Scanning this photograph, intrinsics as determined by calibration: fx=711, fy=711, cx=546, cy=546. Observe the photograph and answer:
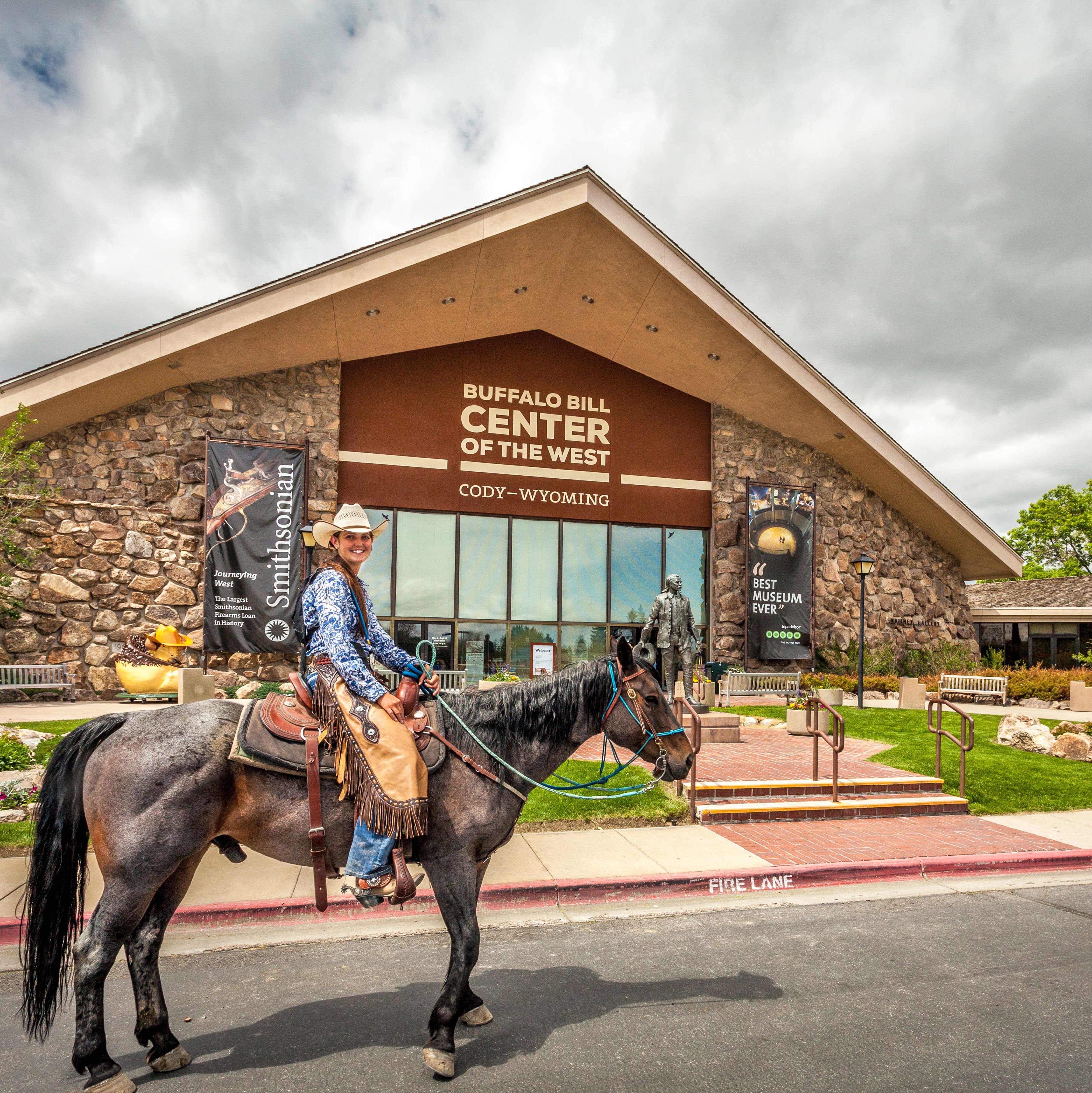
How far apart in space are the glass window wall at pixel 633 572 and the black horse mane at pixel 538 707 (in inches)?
632

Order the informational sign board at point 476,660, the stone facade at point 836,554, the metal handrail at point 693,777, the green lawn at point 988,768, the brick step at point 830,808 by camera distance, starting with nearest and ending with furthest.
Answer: the metal handrail at point 693,777 < the brick step at point 830,808 < the green lawn at point 988,768 < the informational sign board at point 476,660 < the stone facade at point 836,554

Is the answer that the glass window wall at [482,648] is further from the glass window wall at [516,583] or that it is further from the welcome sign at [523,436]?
the welcome sign at [523,436]

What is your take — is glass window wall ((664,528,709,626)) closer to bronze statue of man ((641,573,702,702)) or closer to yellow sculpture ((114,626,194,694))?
bronze statue of man ((641,573,702,702))

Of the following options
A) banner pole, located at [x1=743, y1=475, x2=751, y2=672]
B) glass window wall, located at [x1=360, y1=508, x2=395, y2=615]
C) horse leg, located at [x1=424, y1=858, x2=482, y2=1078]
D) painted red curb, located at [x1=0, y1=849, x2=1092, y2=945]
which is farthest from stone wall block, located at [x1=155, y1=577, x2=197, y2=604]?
horse leg, located at [x1=424, y1=858, x2=482, y2=1078]

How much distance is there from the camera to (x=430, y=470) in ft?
62.3

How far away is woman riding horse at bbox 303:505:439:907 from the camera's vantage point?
3.51 metres

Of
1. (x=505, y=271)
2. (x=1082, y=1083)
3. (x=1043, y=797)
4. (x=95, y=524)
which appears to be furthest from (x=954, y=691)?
(x=95, y=524)

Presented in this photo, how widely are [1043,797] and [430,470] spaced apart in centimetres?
1461

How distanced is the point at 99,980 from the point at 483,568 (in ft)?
52.7

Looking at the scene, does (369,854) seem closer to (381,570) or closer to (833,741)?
(833,741)

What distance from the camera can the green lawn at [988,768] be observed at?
9.50m

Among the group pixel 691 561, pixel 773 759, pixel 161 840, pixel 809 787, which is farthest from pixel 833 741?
pixel 691 561

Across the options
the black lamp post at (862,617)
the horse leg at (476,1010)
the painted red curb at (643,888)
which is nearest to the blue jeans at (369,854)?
the horse leg at (476,1010)

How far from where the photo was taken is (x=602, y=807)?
846 cm
